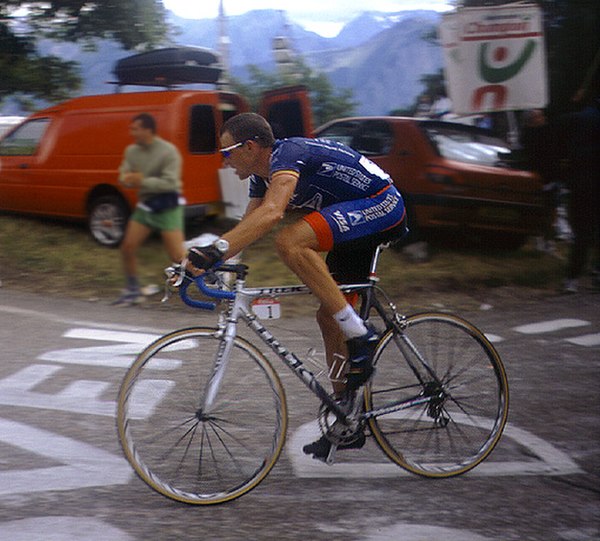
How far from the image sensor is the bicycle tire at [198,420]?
3830mm

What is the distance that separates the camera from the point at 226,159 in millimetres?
3900

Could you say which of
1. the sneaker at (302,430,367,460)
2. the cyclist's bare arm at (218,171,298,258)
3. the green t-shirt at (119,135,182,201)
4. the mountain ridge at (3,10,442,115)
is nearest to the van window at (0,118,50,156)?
the mountain ridge at (3,10,442,115)

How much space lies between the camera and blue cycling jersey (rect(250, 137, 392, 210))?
12.6 ft

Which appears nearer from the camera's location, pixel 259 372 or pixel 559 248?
pixel 259 372

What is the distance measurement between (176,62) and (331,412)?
375 inches

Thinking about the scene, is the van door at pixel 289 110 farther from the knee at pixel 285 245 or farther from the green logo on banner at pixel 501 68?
the knee at pixel 285 245

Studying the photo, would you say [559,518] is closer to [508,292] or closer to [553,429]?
[553,429]

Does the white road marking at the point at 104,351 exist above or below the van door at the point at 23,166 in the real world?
above

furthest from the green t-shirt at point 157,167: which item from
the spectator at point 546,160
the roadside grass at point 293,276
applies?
the spectator at point 546,160

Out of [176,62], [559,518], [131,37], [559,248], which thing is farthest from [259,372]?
[131,37]

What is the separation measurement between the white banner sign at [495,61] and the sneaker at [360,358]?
521 centimetres

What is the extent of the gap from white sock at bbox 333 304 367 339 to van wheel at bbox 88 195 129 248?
7606 mm

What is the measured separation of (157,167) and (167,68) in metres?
4.39

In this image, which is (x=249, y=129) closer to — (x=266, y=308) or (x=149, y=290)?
(x=266, y=308)
